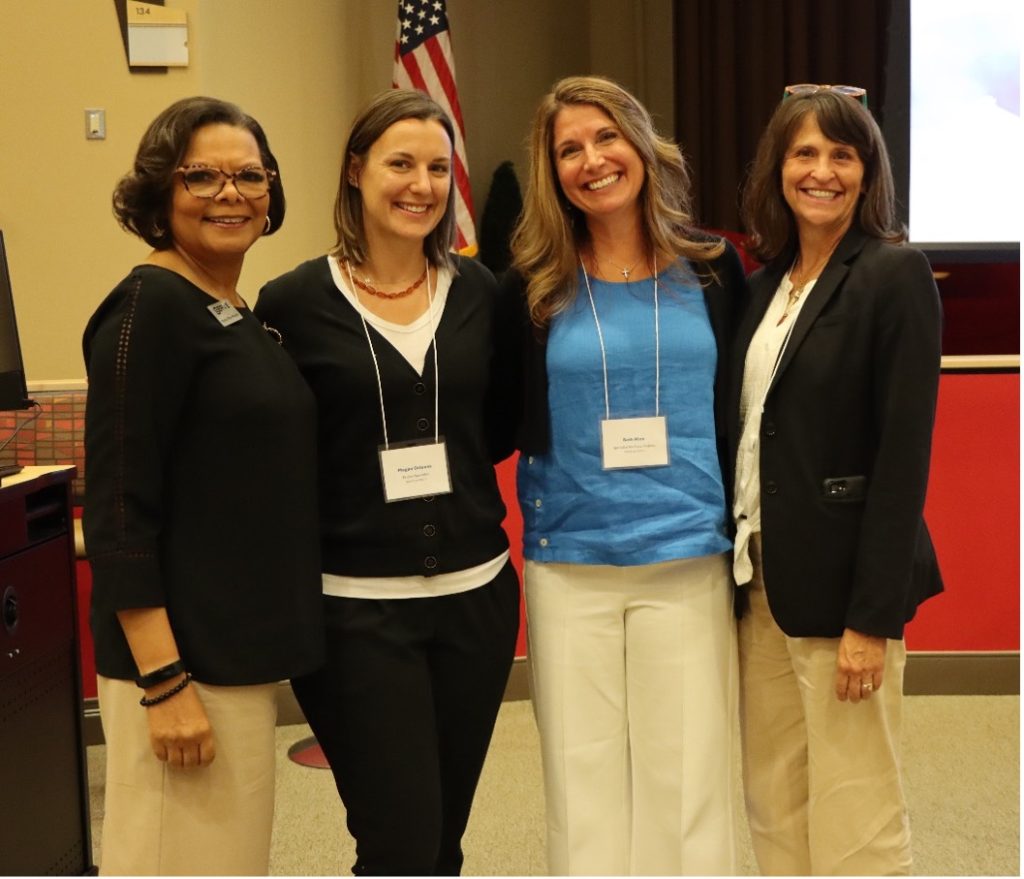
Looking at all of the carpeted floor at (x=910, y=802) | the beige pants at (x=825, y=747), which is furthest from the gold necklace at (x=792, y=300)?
the carpeted floor at (x=910, y=802)

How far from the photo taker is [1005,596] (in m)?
4.12

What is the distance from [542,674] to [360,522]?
1.42 ft

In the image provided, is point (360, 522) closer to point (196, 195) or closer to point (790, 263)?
point (196, 195)

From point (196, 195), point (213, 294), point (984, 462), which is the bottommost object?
point (984, 462)

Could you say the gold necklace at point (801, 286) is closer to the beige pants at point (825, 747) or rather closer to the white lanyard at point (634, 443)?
the white lanyard at point (634, 443)

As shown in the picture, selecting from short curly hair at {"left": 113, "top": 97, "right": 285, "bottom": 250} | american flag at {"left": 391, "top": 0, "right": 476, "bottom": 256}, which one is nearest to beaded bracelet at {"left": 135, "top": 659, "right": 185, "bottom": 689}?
short curly hair at {"left": 113, "top": 97, "right": 285, "bottom": 250}

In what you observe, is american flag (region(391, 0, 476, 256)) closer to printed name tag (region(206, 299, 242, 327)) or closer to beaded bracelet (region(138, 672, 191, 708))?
printed name tag (region(206, 299, 242, 327))

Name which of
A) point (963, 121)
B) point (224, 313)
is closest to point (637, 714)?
point (224, 313)

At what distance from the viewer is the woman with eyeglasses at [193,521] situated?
1680 mm

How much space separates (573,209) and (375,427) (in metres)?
0.58

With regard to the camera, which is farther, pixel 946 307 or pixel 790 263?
pixel 946 307

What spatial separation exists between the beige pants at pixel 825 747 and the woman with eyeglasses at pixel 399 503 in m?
0.47

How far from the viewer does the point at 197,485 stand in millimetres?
1729

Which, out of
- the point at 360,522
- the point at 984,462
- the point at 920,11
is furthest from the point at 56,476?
the point at 920,11
